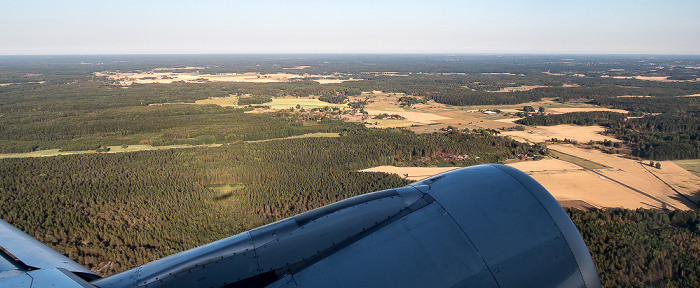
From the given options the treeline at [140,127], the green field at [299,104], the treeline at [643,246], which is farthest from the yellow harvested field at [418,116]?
the treeline at [643,246]

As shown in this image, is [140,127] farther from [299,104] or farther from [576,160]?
[576,160]

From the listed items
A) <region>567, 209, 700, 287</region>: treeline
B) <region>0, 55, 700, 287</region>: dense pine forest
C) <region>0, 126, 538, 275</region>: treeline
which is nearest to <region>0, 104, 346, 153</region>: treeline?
<region>0, 55, 700, 287</region>: dense pine forest

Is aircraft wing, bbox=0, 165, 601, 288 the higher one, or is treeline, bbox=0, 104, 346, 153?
aircraft wing, bbox=0, 165, 601, 288

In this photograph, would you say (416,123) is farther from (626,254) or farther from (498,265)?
(498,265)

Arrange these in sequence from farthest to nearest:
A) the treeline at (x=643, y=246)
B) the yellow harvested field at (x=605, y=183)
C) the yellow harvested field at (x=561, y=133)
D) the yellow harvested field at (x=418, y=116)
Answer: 1. the yellow harvested field at (x=418, y=116)
2. the yellow harvested field at (x=561, y=133)
3. the yellow harvested field at (x=605, y=183)
4. the treeline at (x=643, y=246)

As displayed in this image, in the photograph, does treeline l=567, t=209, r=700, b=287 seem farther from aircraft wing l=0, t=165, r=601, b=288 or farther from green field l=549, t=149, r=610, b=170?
aircraft wing l=0, t=165, r=601, b=288

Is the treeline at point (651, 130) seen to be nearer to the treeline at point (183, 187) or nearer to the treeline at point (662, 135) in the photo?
the treeline at point (662, 135)

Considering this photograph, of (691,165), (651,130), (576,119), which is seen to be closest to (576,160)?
(691,165)
